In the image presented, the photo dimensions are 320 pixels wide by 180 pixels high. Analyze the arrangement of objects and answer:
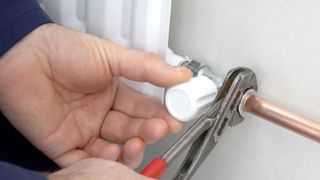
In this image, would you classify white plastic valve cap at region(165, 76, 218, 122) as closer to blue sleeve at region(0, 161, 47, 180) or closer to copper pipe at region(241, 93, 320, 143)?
copper pipe at region(241, 93, 320, 143)

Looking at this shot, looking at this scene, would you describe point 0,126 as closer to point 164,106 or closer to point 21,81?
point 21,81

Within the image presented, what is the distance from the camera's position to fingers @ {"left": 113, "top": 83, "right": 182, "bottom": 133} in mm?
406

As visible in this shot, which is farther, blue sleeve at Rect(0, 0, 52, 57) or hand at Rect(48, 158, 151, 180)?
blue sleeve at Rect(0, 0, 52, 57)

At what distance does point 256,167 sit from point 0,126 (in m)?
0.26

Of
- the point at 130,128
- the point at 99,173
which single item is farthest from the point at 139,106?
the point at 99,173

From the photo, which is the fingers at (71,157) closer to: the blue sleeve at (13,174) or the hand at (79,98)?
the hand at (79,98)

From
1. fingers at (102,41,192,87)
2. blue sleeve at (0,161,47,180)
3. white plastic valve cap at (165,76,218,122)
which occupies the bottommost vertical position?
blue sleeve at (0,161,47,180)

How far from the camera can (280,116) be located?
14.3 inches

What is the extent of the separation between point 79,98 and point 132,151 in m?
0.09

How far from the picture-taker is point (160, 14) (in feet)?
1.29

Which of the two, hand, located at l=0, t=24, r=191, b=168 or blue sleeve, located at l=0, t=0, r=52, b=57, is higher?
blue sleeve, located at l=0, t=0, r=52, b=57

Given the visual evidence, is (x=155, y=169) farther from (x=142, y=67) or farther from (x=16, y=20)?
(x=16, y=20)

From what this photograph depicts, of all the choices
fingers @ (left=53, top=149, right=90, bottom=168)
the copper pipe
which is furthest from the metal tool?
fingers @ (left=53, top=149, right=90, bottom=168)

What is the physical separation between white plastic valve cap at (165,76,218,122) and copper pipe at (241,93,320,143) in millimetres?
30
